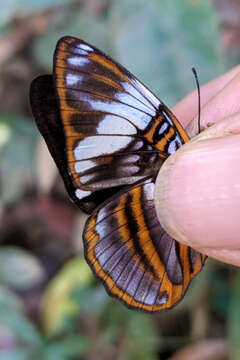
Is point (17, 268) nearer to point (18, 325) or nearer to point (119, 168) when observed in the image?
point (18, 325)

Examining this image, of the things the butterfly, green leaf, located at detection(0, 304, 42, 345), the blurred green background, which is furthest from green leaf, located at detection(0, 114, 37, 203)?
the butterfly

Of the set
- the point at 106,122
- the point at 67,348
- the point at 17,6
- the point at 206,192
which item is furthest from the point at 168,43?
the point at 67,348

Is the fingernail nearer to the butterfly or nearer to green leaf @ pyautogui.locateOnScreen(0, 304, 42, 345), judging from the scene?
the butterfly

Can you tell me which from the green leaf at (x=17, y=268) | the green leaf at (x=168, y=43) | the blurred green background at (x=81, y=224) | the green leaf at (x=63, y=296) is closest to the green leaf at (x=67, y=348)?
the blurred green background at (x=81, y=224)

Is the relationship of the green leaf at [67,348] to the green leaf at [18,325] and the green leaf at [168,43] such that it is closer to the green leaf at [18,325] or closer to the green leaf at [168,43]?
the green leaf at [18,325]

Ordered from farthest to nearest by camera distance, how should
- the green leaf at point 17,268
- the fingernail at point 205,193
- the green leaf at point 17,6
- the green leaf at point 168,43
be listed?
the green leaf at point 17,268 < the green leaf at point 17,6 < the green leaf at point 168,43 < the fingernail at point 205,193

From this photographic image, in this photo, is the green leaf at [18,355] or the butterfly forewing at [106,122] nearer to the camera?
the butterfly forewing at [106,122]
